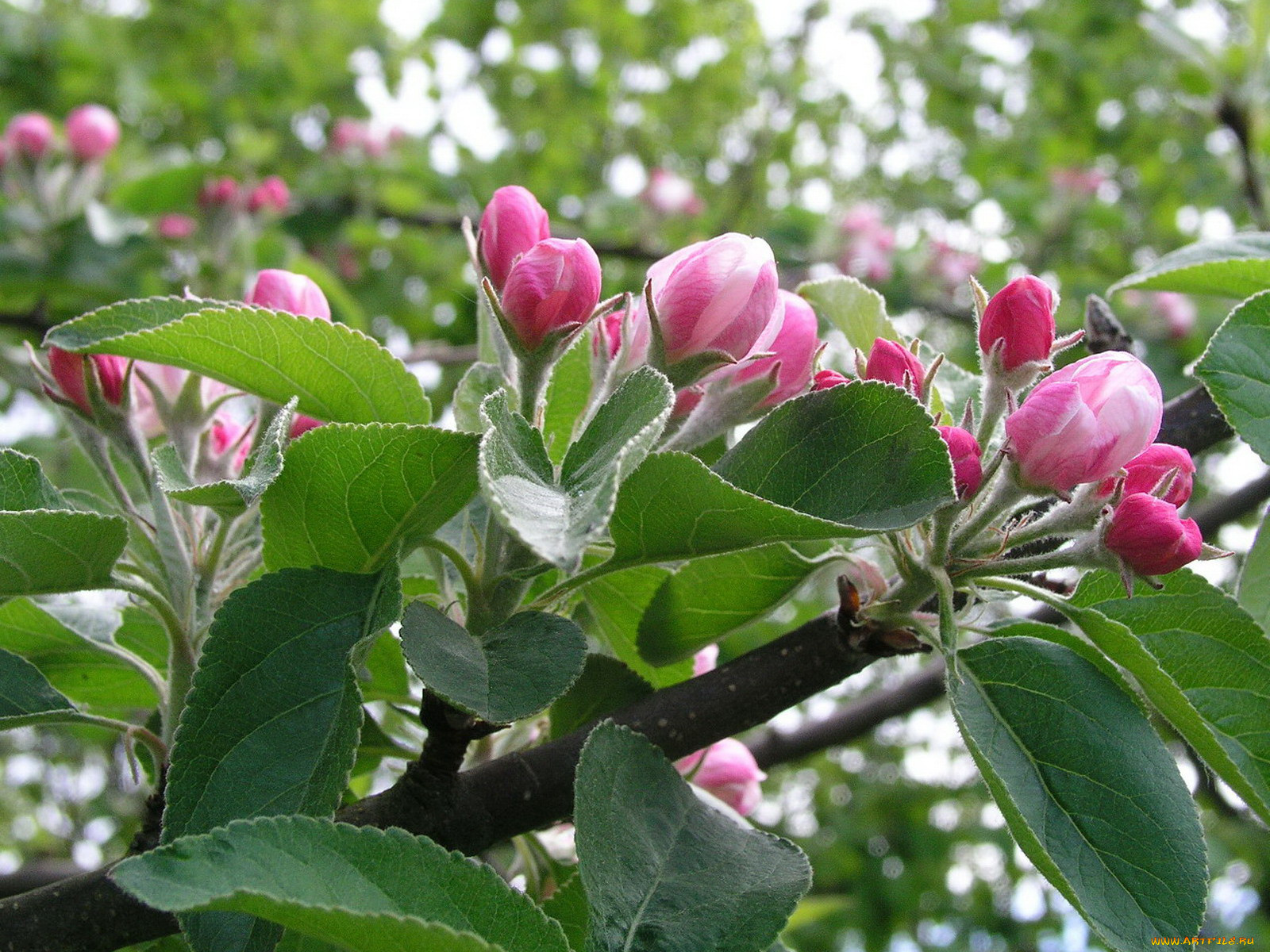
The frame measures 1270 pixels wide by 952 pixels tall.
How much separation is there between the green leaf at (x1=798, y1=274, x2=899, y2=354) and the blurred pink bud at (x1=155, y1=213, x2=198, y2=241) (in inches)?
99.6

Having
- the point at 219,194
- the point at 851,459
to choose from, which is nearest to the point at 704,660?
the point at 851,459

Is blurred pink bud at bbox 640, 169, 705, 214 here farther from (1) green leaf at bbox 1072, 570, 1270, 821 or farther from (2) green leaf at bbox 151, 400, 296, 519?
(2) green leaf at bbox 151, 400, 296, 519

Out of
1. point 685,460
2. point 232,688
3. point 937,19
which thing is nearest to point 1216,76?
point 685,460

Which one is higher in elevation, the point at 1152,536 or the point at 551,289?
the point at 551,289

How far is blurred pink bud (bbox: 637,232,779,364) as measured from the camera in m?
0.73

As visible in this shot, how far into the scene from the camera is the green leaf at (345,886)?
0.50 metres

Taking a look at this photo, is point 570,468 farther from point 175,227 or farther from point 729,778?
point 175,227

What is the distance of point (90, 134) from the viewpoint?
8.97 ft

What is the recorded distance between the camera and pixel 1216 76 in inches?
97.2

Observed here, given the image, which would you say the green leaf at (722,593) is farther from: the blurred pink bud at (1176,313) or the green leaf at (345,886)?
the blurred pink bud at (1176,313)

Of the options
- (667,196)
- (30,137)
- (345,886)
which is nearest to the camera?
(345,886)

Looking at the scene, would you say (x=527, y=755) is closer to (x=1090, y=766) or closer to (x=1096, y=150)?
(x=1090, y=766)

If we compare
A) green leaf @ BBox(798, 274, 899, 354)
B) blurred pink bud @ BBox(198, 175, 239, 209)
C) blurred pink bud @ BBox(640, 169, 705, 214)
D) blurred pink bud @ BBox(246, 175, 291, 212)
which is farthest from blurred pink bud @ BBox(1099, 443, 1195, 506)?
blurred pink bud @ BBox(640, 169, 705, 214)

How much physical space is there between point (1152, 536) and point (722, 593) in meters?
0.31
